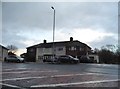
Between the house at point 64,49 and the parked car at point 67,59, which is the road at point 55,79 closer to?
the parked car at point 67,59

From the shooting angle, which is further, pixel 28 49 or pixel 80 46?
pixel 28 49

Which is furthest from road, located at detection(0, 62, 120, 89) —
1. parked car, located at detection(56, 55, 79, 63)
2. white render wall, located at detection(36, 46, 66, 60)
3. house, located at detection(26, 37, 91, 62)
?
white render wall, located at detection(36, 46, 66, 60)

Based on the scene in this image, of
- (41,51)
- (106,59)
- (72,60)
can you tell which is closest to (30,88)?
(72,60)

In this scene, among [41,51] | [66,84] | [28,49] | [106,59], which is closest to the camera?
[66,84]

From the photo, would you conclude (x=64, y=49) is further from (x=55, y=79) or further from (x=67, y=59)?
(x=55, y=79)

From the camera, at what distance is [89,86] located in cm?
1189

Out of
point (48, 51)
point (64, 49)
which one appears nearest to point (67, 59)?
point (64, 49)

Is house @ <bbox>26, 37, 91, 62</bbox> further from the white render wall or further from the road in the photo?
the road

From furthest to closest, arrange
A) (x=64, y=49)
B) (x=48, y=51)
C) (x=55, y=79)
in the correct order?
(x=48, y=51) < (x=64, y=49) < (x=55, y=79)

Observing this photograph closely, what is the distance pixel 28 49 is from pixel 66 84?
329 ft

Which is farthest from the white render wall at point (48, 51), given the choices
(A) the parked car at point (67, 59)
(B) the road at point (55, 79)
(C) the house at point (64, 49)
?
(B) the road at point (55, 79)

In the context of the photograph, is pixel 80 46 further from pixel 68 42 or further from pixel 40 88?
pixel 40 88

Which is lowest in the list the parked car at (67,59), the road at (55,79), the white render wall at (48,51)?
the road at (55,79)

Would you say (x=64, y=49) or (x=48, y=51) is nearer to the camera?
(x=64, y=49)
